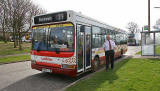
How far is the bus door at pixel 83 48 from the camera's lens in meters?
6.61

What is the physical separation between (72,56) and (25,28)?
22.9 metres

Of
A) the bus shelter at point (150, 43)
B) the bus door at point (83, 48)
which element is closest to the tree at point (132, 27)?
the bus shelter at point (150, 43)

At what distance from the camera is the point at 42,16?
23.4ft

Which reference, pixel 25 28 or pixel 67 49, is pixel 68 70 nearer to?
pixel 67 49

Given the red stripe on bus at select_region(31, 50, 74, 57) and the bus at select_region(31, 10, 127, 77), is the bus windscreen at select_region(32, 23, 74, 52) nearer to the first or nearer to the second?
Answer: the bus at select_region(31, 10, 127, 77)

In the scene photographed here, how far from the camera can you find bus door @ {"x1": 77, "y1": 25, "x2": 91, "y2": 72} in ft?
21.7

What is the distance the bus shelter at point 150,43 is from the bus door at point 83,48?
9641mm

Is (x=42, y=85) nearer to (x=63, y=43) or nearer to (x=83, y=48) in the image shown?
(x=63, y=43)

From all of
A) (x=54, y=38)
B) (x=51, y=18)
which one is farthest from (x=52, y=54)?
(x=51, y=18)

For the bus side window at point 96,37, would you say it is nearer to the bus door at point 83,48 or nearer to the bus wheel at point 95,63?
the bus door at point 83,48

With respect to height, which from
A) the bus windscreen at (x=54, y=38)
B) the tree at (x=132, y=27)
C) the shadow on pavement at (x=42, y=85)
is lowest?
the shadow on pavement at (x=42, y=85)

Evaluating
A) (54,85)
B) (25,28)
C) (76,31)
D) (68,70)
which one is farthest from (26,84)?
(25,28)

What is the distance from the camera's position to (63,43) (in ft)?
20.6

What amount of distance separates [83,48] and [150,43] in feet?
35.0
